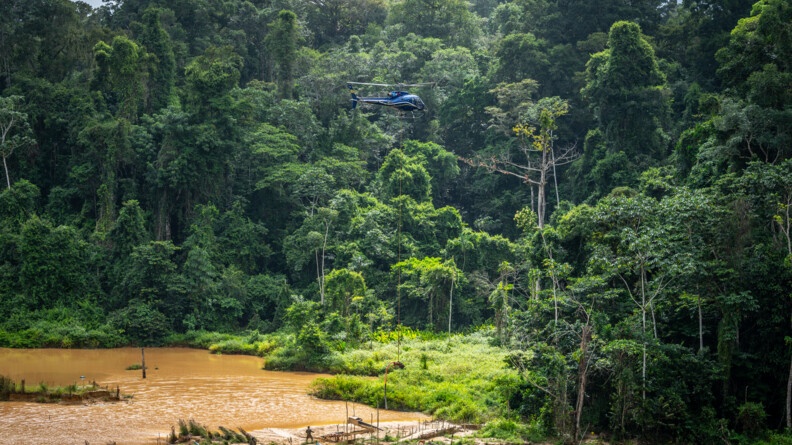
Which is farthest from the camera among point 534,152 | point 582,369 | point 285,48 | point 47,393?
point 285,48

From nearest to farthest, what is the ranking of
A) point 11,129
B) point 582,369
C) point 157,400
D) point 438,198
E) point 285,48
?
point 582,369 < point 157,400 < point 11,129 < point 285,48 < point 438,198

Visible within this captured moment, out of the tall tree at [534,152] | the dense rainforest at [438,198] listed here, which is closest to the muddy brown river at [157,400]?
the dense rainforest at [438,198]

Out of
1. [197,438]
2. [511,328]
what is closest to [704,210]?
[511,328]

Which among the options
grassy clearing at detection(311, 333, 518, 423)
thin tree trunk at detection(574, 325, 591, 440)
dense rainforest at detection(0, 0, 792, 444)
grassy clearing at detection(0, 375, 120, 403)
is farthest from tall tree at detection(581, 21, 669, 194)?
grassy clearing at detection(0, 375, 120, 403)

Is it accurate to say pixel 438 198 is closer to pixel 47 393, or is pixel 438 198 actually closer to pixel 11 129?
pixel 11 129

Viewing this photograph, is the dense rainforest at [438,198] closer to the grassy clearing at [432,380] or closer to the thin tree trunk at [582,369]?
the thin tree trunk at [582,369]

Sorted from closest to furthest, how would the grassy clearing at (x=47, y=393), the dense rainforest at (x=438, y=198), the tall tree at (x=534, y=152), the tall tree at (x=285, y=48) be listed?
the dense rainforest at (x=438, y=198), the grassy clearing at (x=47, y=393), the tall tree at (x=534, y=152), the tall tree at (x=285, y=48)

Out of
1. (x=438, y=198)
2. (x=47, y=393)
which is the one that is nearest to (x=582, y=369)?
(x=47, y=393)
